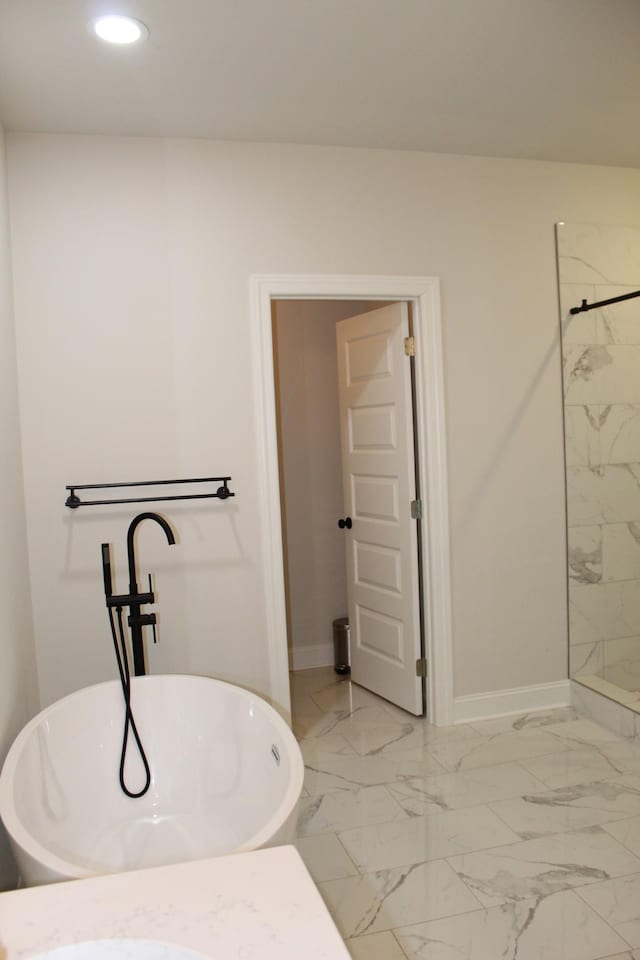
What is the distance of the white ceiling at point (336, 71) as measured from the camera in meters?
2.24

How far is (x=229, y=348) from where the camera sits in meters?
3.24

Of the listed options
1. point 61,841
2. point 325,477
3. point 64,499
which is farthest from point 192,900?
point 325,477

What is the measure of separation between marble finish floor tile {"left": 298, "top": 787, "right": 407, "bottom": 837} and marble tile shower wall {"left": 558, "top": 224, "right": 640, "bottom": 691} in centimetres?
141

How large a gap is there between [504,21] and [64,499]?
236 centimetres

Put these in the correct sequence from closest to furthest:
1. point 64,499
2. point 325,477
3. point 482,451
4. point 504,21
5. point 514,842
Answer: point 504,21 → point 514,842 → point 64,499 → point 482,451 → point 325,477

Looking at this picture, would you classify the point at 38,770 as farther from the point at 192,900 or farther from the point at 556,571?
the point at 556,571

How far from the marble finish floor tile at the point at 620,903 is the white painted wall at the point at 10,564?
1.73 m

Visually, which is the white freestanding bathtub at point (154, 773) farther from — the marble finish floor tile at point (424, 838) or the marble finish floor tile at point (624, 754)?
the marble finish floor tile at point (624, 754)

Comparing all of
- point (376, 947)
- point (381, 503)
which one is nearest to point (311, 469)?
point (381, 503)

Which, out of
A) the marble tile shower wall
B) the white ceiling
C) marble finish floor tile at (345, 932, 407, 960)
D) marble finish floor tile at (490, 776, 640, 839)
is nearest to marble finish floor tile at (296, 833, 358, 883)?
marble finish floor tile at (345, 932, 407, 960)

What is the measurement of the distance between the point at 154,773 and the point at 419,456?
72.9 inches

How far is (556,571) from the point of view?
3.77 meters

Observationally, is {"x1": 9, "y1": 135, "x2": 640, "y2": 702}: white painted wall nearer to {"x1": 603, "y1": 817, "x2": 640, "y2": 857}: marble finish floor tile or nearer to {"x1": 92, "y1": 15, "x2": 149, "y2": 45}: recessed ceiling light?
{"x1": 92, "y1": 15, "x2": 149, "y2": 45}: recessed ceiling light

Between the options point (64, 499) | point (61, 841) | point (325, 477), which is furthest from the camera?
point (325, 477)
